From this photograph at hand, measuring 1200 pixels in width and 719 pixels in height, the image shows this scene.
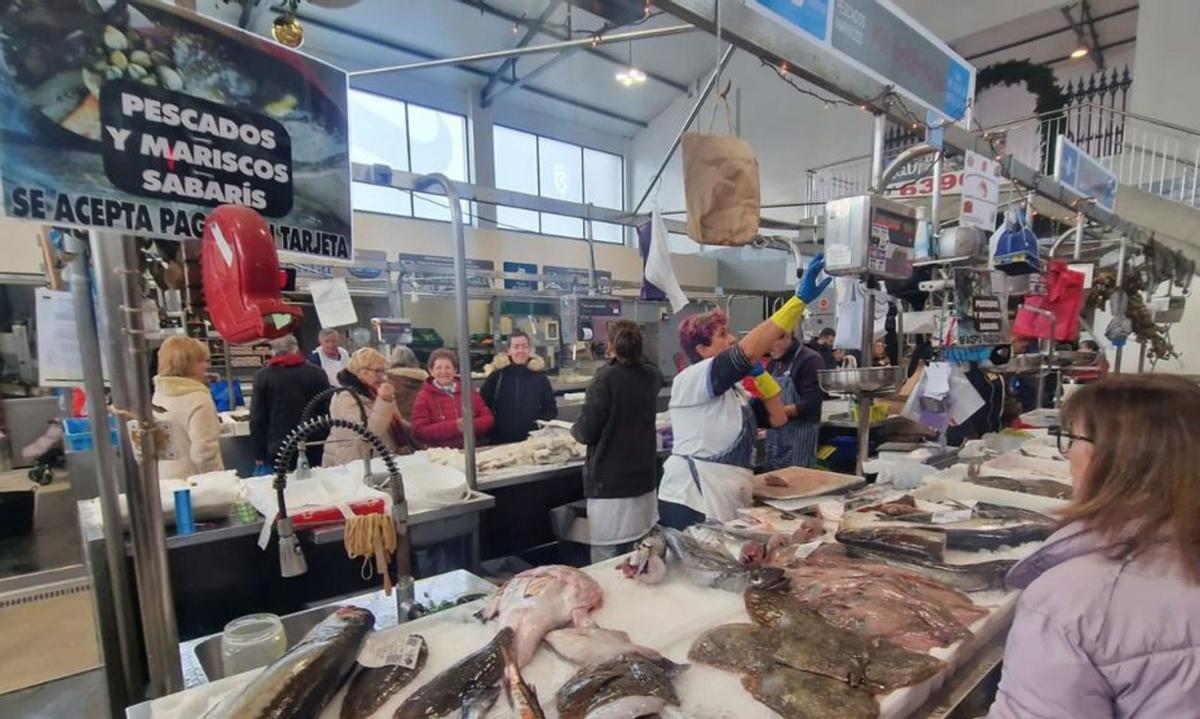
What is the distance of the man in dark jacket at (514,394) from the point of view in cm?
437

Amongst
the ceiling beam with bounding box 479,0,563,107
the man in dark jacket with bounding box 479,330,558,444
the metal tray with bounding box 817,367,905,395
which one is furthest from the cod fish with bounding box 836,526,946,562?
the ceiling beam with bounding box 479,0,563,107

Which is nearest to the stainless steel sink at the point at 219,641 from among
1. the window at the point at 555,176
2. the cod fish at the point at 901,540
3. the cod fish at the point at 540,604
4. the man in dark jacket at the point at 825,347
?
the cod fish at the point at 540,604

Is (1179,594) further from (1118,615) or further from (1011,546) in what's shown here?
(1011,546)

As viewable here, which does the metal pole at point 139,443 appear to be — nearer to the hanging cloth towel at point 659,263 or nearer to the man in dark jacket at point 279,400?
the hanging cloth towel at point 659,263

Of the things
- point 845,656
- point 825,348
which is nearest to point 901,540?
point 845,656

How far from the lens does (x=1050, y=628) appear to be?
3.35 ft

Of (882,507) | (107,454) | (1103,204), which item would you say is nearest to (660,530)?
(882,507)

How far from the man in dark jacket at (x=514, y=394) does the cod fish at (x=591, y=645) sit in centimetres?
312

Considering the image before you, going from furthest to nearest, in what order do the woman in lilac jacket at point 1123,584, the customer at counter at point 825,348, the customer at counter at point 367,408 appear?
the customer at counter at point 825,348, the customer at counter at point 367,408, the woman in lilac jacket at point 1123,584

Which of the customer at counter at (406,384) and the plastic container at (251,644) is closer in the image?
the plastic container at (251,644)

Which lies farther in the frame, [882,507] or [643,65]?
[643,65]

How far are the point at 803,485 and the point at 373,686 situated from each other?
1.98 metres

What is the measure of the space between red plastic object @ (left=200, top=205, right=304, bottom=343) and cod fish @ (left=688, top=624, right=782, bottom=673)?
3.56 feet

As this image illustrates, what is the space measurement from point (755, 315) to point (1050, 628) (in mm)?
12240
